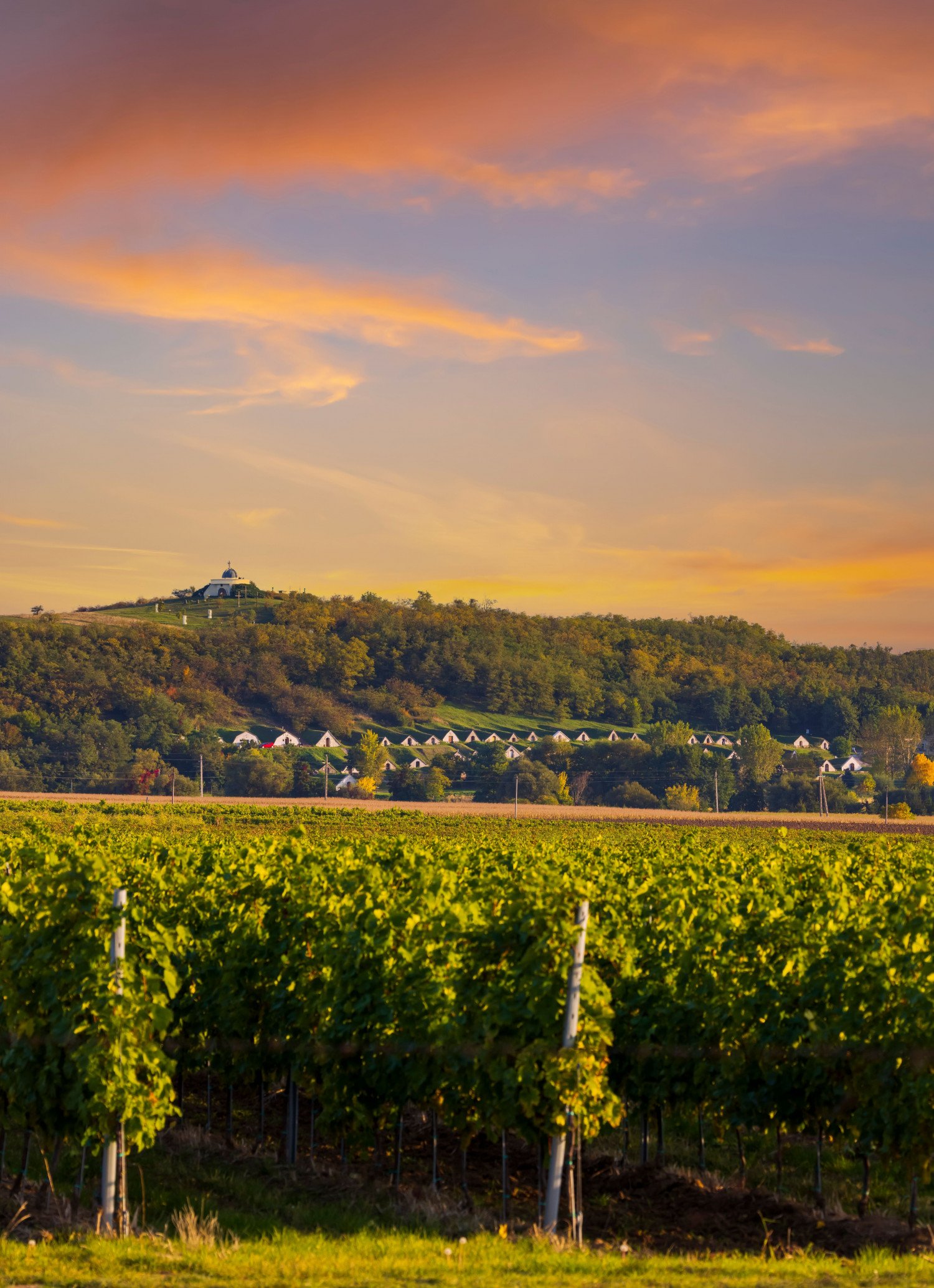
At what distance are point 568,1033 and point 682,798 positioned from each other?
131 metres

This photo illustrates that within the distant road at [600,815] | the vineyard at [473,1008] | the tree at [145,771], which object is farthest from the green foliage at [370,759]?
the vineyard at [473,1008]

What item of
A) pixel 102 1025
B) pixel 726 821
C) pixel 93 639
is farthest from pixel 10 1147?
pixel 93 639

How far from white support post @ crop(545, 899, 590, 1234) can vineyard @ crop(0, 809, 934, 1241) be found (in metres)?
0.11

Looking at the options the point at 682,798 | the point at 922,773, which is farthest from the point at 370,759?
the point at 922,773

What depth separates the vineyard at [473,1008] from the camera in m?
10.9

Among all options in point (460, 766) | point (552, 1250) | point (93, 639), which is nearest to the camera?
point (552, 1250)

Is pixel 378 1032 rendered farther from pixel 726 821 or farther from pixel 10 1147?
pixel 726 821

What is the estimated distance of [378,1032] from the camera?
12.6m

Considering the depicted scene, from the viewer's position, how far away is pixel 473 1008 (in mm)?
11766

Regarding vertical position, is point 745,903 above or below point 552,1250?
above

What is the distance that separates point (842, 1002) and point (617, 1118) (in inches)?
98.7

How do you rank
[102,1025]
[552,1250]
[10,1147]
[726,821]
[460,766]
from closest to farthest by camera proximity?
1. [552,1250]
2. [102,1025]
3. [10,1147]
4. [726,821]
5. [460,766]

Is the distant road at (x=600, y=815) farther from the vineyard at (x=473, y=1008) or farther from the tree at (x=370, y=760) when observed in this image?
the vineyard at (x=473, y=1008)

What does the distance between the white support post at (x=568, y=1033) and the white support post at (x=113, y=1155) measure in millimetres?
3743
